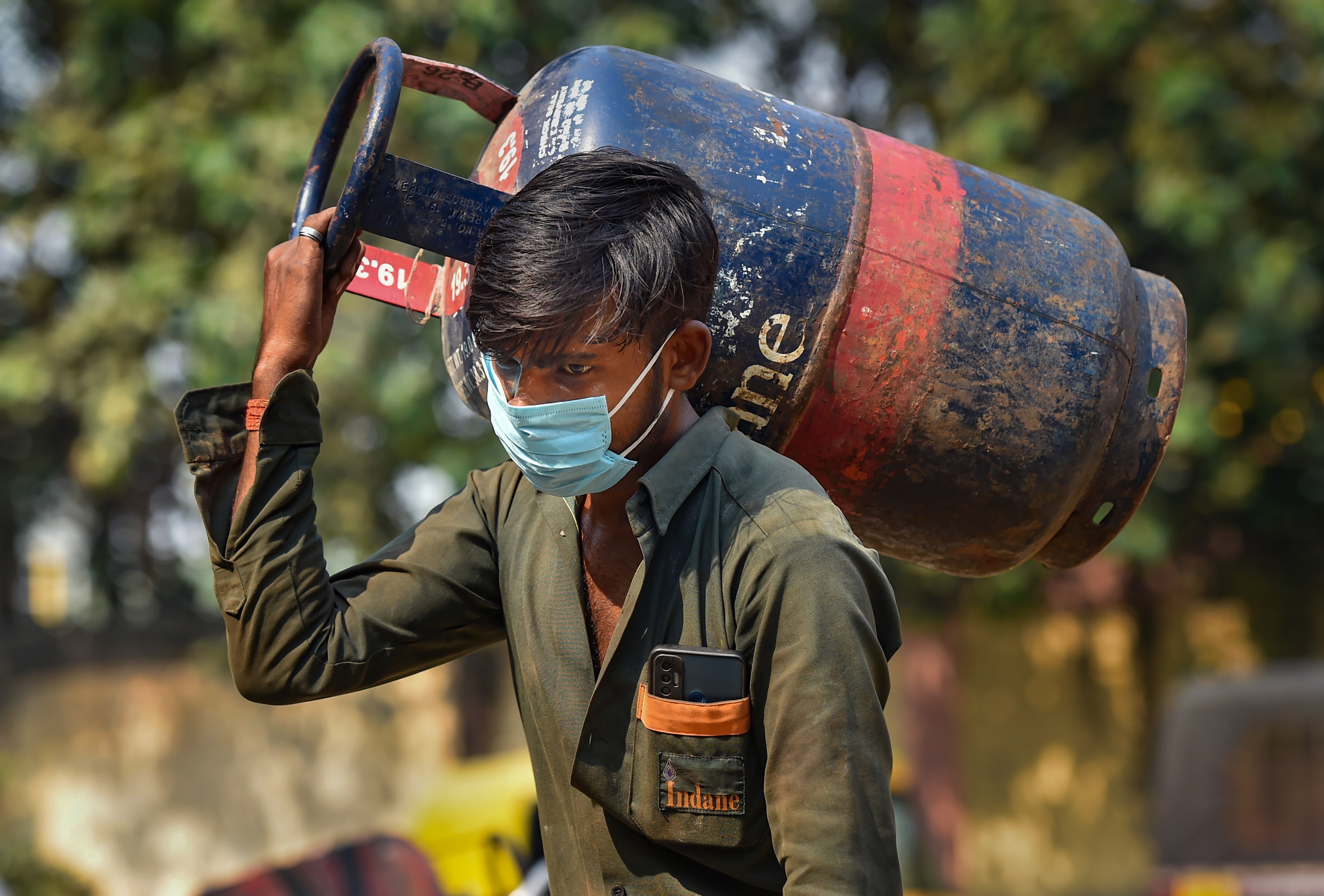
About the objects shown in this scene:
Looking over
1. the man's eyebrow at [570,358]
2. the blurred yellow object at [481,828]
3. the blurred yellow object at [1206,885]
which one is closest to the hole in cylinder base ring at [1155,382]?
the man's eyebrow at [570,358]

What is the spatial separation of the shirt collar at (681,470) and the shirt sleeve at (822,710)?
13cm

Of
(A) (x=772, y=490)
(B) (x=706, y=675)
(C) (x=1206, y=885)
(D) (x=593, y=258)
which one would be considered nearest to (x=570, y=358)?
(D) (x=593, y=258)

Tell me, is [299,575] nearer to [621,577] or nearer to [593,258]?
[621,577]

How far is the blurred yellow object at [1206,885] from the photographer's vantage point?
17.5 feet

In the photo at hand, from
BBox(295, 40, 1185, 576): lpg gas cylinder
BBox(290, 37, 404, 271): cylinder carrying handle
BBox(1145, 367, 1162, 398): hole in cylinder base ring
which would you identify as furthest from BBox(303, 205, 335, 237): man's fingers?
BBox(1145, 367, 1162, 398): hole in cylinder base ring

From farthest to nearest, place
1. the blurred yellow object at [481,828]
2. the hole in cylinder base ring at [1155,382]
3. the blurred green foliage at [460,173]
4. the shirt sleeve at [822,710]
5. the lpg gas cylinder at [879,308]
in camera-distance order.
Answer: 1. the blurred green foliage at [460,173]
2. the blurred yellow object at [481,828]
3. the hole in cylinder base ring at [1155,382]
4. the lpg gas cylinder at [879,308]
5. the shirt sleeve at [822,710]

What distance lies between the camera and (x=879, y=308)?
1.81 m

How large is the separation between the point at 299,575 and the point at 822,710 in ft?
2.12

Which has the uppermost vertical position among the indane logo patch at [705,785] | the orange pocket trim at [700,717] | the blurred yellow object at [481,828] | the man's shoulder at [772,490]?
the man's shoulder at [772,490]

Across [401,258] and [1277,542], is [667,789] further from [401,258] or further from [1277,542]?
[1277,542]

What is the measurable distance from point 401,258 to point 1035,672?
8.73m

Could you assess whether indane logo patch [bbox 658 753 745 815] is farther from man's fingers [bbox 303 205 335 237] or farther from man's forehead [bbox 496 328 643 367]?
man's fingers [bbox 303 205 335 237]

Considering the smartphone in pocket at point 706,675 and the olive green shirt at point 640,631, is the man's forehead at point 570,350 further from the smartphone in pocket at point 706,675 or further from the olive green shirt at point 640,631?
the smartphone in pocket at point 706,675

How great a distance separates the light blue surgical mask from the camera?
1.50 m
